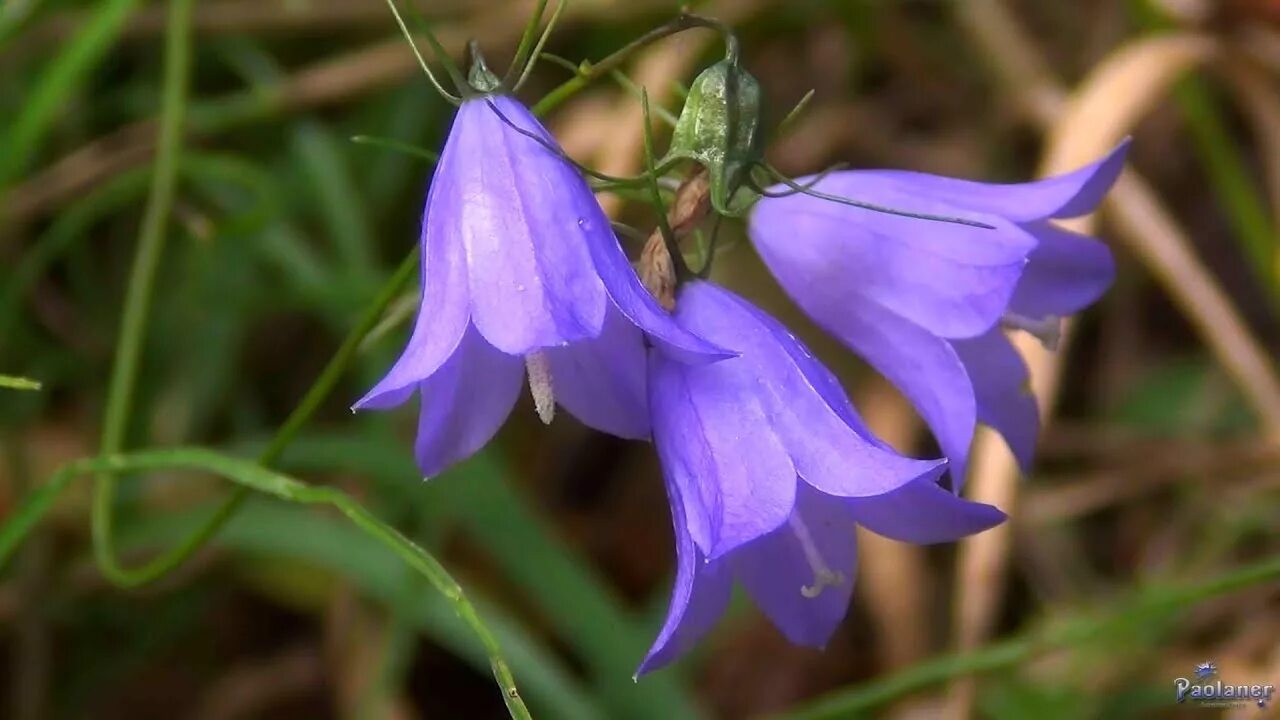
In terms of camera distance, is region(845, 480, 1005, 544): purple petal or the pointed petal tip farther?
the pointed petal tip

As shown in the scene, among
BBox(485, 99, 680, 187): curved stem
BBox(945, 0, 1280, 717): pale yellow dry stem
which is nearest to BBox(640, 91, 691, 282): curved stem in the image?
BBox(485, 99, 680, 187): curved stem

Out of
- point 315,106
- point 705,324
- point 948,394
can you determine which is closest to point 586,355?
point 705,324

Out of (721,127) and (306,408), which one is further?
(306,408)

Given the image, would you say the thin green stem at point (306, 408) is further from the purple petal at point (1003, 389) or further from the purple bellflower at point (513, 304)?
the purple petal at point (1003, 389)

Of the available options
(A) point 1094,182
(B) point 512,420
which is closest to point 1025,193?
(A) point 1094,182

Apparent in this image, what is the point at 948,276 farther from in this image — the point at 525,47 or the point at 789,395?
the point at 525,47

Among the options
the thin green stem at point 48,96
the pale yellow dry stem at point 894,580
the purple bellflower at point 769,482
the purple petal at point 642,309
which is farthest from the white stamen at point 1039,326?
the thin green stem at point 48,96

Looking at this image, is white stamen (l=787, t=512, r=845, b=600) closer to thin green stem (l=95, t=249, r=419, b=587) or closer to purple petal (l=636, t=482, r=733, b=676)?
purple petal (l=636, t=482, r=733, b=676)
